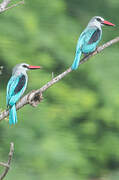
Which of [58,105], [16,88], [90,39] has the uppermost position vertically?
[90,39]

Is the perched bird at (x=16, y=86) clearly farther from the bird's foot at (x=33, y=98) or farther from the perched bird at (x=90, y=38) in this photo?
the bird's foot at (x=33, y=98)

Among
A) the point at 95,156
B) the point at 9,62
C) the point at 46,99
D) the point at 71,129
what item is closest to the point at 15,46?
the point at 9,62

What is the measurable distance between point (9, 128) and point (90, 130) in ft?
5.49

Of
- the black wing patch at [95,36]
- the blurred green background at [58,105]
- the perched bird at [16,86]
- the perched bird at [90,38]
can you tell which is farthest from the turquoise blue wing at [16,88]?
the blurred green background at [58,105]

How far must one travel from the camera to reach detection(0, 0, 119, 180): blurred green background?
6871 millimetres

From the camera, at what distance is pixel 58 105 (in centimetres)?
788

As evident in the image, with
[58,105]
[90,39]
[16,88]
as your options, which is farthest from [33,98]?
[58,105]

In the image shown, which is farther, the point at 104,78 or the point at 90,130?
the point at 90,130

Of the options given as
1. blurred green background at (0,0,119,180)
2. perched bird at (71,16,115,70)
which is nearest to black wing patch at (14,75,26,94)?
perched bird at (71,16,115,70)

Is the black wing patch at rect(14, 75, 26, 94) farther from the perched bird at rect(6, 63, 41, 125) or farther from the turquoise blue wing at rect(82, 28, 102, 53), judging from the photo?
the turquoise blue wing at rect(82, 28, 102, 53)

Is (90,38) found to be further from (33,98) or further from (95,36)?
(33,98)

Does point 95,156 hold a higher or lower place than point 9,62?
lower

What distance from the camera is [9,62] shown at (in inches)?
286

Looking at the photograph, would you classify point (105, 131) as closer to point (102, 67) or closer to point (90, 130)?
point (90, 130)
